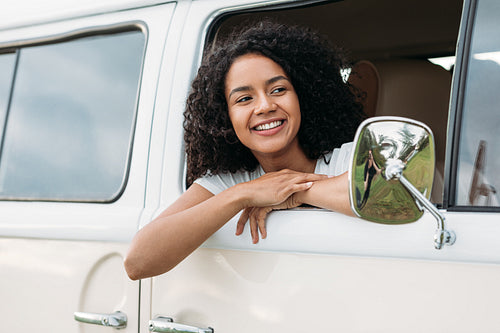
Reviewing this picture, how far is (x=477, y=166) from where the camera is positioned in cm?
129

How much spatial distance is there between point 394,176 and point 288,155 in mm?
903

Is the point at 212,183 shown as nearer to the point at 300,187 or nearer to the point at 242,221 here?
the point at 242,221

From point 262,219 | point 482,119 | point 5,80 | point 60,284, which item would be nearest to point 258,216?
point 262,219

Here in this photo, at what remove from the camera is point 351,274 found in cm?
128

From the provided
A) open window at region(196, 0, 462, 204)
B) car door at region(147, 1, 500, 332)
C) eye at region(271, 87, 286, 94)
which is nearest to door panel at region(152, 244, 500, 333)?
car door at region(147, 1, 500, 332)

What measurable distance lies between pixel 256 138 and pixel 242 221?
34 cm

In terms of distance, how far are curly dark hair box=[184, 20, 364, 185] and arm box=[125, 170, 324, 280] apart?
306 mm

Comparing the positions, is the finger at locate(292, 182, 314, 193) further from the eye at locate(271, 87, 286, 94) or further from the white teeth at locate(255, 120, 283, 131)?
the eye at locate(271, 87, 286, 94)

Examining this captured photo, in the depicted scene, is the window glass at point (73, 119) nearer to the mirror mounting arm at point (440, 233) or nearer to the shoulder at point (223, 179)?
the shoulder at point (223, 179)

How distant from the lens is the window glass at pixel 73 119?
1912mm

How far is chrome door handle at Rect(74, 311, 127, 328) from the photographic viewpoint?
1.61 m

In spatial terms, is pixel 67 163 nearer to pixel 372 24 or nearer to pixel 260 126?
pixel 260 126

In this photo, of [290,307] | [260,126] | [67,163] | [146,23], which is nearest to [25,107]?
[67,163]

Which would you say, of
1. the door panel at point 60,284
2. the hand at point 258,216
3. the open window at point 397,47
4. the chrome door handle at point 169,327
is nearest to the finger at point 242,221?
the hand at point 258,216
